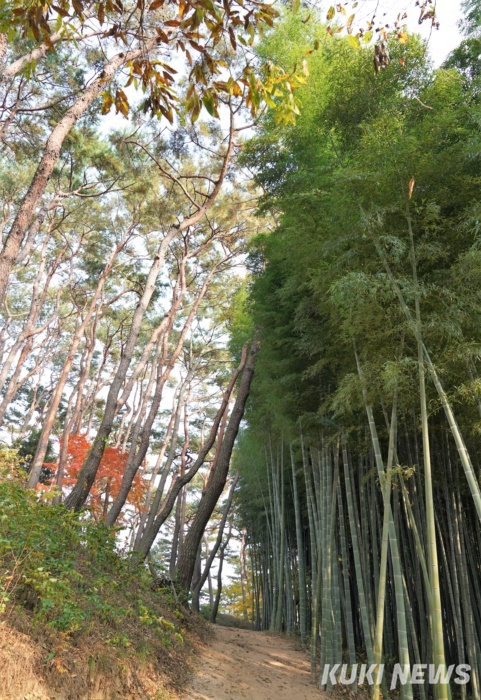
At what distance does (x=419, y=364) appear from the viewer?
323 cm

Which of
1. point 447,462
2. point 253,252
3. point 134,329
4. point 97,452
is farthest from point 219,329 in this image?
point 447,462

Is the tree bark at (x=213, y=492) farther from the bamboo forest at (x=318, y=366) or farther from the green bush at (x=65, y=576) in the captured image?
the green bush at (x=65, y=576)

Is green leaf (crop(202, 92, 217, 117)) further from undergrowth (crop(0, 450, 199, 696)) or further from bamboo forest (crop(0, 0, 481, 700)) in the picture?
undergrowth (crop(0, 450, 199, 696))

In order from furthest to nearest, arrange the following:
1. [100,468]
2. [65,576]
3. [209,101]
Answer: [100,468] → [65,576] → [209,101]

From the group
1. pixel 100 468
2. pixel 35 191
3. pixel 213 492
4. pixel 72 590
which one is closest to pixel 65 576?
pixel 72 590

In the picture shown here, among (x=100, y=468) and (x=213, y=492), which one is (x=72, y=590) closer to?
(x=213, y=492)

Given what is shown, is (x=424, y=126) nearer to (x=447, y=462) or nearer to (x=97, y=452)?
(x=447, y=462)

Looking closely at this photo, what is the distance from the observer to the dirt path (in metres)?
4.03

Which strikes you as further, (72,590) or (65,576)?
(65,576)

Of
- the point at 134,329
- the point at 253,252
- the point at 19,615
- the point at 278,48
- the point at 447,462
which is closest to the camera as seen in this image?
the point at 19,615

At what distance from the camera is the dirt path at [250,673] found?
4.03 m

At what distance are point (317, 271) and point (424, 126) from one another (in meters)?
1.31

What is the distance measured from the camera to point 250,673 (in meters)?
4.85

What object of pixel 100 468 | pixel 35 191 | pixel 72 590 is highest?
pixel 35 191
